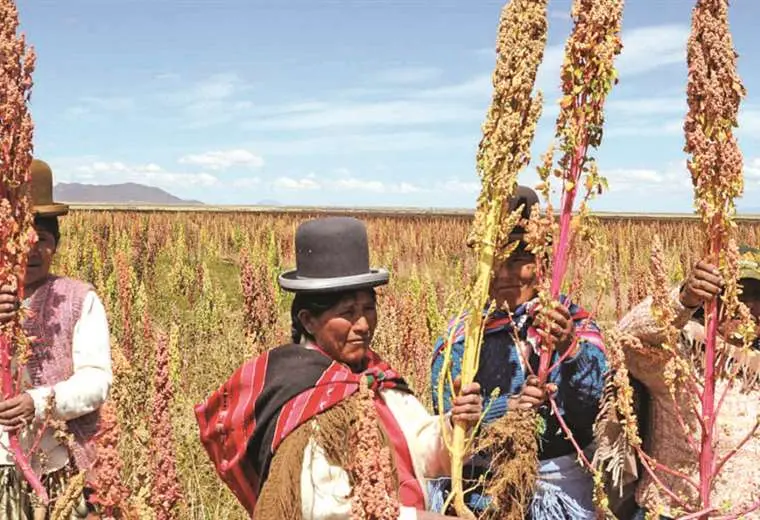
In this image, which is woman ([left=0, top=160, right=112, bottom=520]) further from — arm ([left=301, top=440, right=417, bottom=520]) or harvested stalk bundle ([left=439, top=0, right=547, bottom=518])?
harvested stalk bundle ([left=439, top=0, right=547, bottom=518])

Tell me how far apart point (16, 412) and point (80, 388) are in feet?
0.71

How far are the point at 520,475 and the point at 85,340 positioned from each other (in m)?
1.46

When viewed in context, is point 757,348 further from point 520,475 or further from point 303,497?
point 303,497

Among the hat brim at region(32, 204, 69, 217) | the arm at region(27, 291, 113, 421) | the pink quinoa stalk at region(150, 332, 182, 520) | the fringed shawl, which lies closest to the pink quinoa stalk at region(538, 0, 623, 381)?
the fringed shawl

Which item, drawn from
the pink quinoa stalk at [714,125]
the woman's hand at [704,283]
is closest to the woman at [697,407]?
the woman's hand at [704,283]

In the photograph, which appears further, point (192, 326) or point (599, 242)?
point (192, 326)

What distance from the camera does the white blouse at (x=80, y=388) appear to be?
2.21 meters

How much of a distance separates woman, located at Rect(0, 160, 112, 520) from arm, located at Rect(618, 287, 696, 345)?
166 centimetres

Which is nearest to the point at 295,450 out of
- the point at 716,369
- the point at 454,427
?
the point at 454,427

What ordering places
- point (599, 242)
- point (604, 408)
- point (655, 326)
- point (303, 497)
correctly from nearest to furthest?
point (303, 497), point (599, 242), point (655, 326), point (604, 408)

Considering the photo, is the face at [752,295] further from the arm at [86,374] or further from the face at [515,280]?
the arm at [86,374]

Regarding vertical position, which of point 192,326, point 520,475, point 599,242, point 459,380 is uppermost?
point 599,242

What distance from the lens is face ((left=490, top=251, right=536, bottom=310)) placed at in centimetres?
226

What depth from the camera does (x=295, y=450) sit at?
1760 mm
